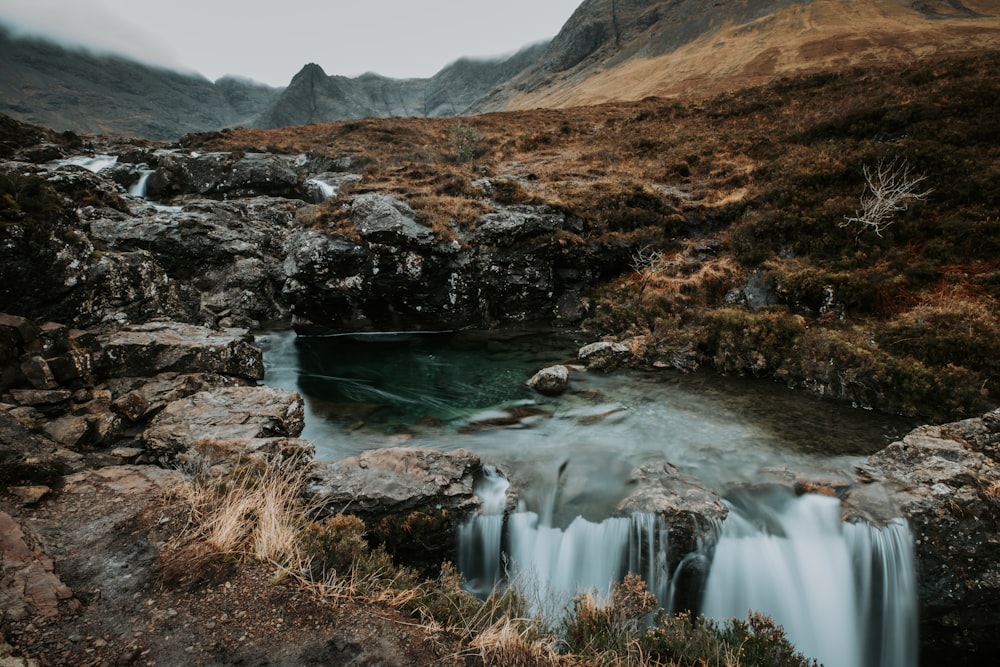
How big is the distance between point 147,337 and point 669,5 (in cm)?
14664

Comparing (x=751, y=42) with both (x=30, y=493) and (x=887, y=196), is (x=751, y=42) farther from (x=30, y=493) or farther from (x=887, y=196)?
(x=30, y=493)

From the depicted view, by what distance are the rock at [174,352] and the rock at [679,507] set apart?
9.82 m

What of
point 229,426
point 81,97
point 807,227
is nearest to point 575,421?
point 229,426

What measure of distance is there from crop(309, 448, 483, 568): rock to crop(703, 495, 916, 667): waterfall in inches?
153


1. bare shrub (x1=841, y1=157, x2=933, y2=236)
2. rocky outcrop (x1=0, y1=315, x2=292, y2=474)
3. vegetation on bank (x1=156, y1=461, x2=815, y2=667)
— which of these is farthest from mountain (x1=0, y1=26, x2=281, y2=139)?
bare shrub (x1=841, y1=157, x2=933, y2=236)

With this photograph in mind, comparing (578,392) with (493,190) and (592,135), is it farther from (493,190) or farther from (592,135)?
(592,135)

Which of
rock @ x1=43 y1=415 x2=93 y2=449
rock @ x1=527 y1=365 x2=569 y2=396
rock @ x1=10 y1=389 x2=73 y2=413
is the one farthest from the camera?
rock @ x1=527 y1=365 x2=569 y2=396

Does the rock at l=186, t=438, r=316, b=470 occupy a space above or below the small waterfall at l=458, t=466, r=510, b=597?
above

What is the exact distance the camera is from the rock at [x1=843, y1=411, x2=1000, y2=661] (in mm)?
5613

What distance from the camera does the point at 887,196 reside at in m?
15.2

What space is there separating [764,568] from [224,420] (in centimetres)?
935

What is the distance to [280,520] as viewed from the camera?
15.8 ft

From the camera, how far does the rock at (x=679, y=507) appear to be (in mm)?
6270

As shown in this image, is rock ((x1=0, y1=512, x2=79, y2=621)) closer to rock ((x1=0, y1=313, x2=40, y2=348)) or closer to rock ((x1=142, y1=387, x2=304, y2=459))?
rock ((x1=142, y1=387, x2=304, y2=459))
